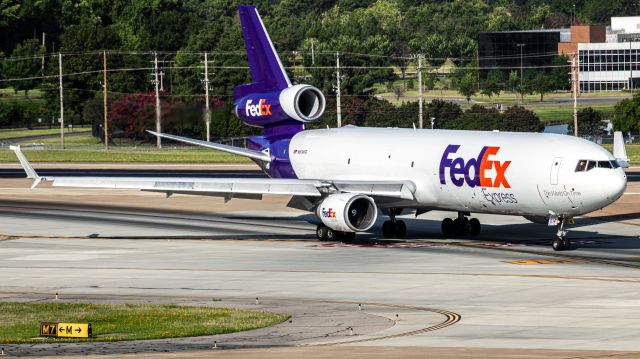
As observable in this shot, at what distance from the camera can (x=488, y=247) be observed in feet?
189

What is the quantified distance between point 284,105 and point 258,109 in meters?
1.95

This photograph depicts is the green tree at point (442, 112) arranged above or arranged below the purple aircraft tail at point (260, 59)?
below

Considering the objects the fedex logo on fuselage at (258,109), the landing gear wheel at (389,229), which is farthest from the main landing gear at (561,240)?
the fedex logo on fuselage at (258,109)

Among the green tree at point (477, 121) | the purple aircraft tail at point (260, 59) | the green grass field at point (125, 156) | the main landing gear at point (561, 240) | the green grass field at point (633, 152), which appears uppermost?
the purple aircraft tail at point (260, 59)

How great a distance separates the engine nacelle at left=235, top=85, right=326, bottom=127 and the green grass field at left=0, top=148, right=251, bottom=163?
59.8m

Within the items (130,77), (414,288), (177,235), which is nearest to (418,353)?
(414,288)

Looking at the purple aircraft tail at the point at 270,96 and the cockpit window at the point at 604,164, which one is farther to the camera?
the purple aircraft tail at the point at 270,96

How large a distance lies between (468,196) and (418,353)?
26.1 m

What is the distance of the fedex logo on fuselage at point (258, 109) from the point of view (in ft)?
219

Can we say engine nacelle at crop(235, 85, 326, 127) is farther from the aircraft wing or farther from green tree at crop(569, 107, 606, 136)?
green tree at crop(569, 107, 606, 136)

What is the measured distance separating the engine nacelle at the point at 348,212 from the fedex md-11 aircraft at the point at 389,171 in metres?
0.05

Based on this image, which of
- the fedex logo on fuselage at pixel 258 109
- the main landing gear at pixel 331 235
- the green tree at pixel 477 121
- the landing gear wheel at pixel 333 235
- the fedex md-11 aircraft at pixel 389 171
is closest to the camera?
the fedex md-11 aircraft at pixel 389 171

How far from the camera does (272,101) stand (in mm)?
66500

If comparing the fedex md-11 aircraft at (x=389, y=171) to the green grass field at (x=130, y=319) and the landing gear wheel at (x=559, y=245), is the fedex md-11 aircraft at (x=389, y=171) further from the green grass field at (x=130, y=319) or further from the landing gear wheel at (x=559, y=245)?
the green grass field at (x=130, y=319)
